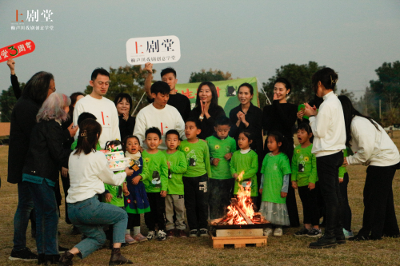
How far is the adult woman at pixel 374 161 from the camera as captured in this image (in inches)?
208

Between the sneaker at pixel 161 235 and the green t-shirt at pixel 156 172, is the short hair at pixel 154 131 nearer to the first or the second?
the green t-shirt at pixel 156 172

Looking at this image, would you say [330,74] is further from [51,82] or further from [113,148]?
[51,82]

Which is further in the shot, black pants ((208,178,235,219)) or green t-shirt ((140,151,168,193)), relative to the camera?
black pants ((208,178,235,219))

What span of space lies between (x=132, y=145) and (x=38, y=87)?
1511 millimetres

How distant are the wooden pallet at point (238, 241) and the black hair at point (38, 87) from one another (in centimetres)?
279

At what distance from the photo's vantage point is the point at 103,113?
5.37 m

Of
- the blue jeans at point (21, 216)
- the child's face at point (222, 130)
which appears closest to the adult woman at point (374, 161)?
the child's face at point (222, 130)

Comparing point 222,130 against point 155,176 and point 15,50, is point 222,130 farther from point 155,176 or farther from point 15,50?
point 15,50

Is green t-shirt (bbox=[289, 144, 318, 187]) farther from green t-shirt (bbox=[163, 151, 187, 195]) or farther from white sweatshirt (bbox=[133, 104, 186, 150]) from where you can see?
white sweatshirt (bbox=[133, 104, 186, 150])

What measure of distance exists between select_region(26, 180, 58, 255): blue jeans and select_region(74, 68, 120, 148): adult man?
1046 millimetres

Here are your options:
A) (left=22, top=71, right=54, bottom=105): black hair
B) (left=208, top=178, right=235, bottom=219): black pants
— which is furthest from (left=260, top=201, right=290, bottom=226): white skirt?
(left=22, top=71, right=54, bottom=105): black hair

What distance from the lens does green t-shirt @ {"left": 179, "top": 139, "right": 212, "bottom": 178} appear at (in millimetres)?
6074

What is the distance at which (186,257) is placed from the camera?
477cm

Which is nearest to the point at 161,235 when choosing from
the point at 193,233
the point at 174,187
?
the point at 193,233
